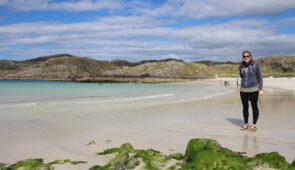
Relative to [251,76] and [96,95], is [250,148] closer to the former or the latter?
[251,76]

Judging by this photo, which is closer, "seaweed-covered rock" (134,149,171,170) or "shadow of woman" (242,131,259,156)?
"seaweed-covered rock" (134,149,171,170)

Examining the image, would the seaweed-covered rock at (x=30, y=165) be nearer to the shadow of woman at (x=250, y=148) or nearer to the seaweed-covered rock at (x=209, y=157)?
the seaweed-covered rock at (x=209, y=157)

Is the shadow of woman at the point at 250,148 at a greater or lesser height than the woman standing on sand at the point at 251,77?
lesser

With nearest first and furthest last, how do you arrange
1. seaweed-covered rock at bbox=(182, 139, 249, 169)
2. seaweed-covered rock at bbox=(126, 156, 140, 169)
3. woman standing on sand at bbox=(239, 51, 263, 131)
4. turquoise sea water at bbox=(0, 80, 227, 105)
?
1. seaweed-covered rock at bbox=(182, 139, 249, 169)
2. seaweed-covered rock at bbox=(126, 156, 140, 169)
3. woman standing on sand at bbox=(239, 51, 263, 131)
4. turquoise sea water at bbox=(0, 80, 227, 105)

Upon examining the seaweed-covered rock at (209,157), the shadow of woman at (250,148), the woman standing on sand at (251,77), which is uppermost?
the woman standing on sand at (251,77)

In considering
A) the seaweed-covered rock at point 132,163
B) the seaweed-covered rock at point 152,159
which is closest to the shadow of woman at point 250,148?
the seaweed-covered rock at point 152,159

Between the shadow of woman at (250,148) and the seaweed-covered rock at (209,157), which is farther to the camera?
the shadow of woman at (250,148)

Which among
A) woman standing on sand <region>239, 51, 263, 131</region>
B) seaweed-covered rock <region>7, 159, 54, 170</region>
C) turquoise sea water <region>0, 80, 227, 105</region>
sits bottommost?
turquoise sea water <region>0, 80, 227, 105</region>

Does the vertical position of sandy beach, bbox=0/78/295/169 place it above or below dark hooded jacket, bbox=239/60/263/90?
below

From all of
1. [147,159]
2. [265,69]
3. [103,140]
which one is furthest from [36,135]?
[265,69]

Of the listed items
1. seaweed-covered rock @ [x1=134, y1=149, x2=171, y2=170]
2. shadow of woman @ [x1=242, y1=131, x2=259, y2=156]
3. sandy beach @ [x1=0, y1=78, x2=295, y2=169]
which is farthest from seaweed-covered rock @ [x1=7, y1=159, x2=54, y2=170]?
shadow of woman @ [x1=242, y1=131, x2=259, y2=156]

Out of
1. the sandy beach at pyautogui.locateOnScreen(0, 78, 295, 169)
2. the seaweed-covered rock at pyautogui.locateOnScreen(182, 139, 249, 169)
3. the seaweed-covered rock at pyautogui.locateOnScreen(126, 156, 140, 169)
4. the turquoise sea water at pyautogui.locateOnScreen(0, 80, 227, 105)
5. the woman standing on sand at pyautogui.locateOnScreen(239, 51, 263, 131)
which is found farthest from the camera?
the turquoise sea water at pyautogui.locateOnScreen(0, 80, 227, 105)

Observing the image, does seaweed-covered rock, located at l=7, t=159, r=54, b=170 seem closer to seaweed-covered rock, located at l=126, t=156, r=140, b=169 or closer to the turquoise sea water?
seaweed-covered rock, located at l=126, t=156, r=140, b=169

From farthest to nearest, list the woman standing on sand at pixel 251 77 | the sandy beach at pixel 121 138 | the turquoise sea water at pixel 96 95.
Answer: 1. the turquoise sea water at pixel 96 95
2. the woman standing on sand at pixel 251 77
3. the sandy beach at pixel 121 138
